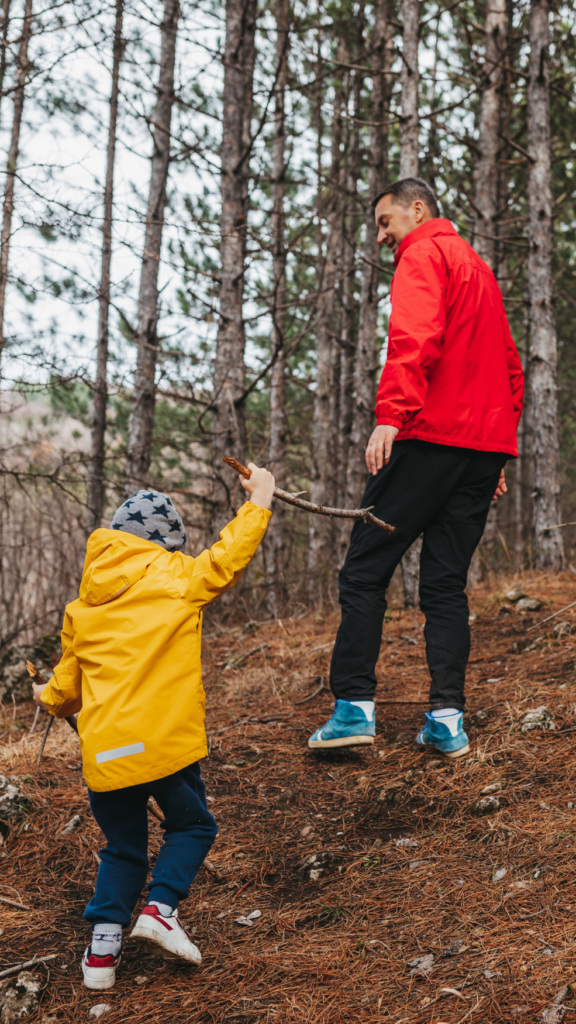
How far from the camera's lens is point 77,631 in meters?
2.10

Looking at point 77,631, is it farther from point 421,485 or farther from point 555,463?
point 555,463

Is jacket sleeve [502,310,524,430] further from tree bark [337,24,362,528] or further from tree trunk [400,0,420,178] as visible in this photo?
tree bark [337,24,362,528]

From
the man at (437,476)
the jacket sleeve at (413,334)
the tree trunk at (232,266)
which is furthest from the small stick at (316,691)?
the tree trunk at (232,266)

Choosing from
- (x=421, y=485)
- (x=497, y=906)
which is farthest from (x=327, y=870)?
(x=421, y=485)

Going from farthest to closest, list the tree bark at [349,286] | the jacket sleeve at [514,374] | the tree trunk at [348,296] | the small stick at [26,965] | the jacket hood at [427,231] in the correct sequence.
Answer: the tree trunk at [348,296], the tree bark at [349,286], the jacket sleeve at [514,374], the jacket hood at [427,231], the small stick at [26,965]

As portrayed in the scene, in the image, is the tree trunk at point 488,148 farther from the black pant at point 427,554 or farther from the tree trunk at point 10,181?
the black pant at point 427,554

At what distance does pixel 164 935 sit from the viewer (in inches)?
75.6

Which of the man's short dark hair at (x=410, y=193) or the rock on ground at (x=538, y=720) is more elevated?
the man's short dark hair at (x=410, y=193)

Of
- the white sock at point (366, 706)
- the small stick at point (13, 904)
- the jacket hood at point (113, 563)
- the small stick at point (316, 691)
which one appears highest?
the jacket hood at point (113, 563)

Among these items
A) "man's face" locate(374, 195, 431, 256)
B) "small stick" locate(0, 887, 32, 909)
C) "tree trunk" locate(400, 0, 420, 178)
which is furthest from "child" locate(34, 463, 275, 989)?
"tree trunk" locate(400, 0, 420, 178)

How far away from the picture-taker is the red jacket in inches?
107

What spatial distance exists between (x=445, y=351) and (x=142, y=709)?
1845 mm

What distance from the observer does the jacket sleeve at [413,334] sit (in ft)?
8.85

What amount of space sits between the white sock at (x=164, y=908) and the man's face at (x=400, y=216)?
264cm
